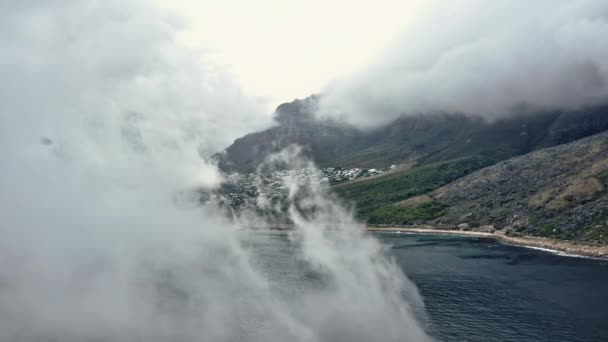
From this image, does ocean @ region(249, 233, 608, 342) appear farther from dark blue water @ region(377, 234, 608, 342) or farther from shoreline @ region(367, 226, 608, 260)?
shoreline @ region(367, 226, 608, 260)

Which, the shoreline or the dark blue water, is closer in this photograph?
the dark blue water

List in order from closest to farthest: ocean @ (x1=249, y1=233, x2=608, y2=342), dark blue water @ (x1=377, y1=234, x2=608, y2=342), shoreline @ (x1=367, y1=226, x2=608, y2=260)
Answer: dark blue water @ (x1=377, y1=234, x2=608, y2=342) → ocean @ (x1=249, y1=233, x2=608, y2=342) → shoreline @ (x1=367, y1=226, x2=608, y2=260)

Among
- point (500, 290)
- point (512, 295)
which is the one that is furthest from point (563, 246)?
point (512, 295)

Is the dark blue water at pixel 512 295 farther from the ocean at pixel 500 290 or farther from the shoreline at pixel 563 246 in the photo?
the shoreline at pixel 563 246

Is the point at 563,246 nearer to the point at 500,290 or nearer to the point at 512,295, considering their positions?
the point at 500,290

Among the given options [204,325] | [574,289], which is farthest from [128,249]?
[574,289]

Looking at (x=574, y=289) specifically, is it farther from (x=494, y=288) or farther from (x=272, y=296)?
(x=272, y=296)

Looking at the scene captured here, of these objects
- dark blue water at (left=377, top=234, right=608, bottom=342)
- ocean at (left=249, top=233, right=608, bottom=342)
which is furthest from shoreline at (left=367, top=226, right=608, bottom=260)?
dark blue water at (left=377, top=234, right=608, bottom=342)

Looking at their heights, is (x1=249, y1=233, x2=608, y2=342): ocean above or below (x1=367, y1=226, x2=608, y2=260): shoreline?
above
